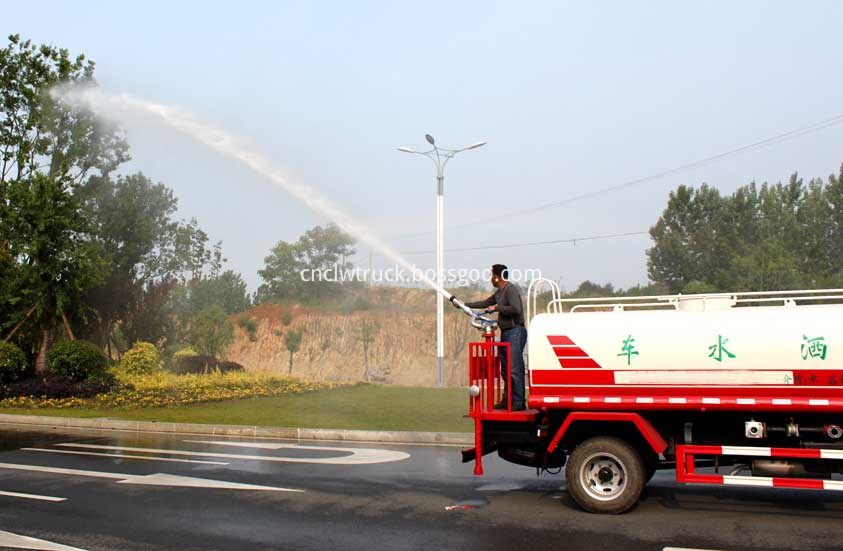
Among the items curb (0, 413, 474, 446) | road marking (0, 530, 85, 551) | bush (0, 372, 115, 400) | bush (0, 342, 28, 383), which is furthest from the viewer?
bush (0, 342, 28, 383)

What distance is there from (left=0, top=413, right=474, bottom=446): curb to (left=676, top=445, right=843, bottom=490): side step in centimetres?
605

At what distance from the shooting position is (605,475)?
7.95 meters

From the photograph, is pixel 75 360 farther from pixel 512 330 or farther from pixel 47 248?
pixel 512 330

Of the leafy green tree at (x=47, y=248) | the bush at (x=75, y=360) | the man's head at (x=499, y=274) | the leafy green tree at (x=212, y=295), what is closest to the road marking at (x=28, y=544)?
the man's head at (x=499, y=274)

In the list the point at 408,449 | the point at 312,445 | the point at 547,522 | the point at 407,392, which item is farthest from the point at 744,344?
the point at 407,392

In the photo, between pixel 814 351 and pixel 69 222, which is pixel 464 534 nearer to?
Result: pixel 814 351

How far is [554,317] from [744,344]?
1.90m

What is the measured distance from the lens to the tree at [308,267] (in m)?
47.3

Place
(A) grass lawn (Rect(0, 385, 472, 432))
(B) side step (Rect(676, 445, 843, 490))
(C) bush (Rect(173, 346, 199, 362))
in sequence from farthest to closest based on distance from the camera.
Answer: (C) bush (Rect(173, 346, 199, 362))
(A) grass lawn (Rect(0, 385, 472, 432))
(B) side step (Rect(676, 445, 843, 490))

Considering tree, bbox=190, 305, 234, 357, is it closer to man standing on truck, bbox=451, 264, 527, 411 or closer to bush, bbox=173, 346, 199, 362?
bush, bbox=173, 346, 199, 362

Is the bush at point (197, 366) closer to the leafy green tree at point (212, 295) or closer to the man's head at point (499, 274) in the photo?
the leafy green tree at point (212, 295)

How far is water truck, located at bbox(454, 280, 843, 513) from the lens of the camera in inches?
286

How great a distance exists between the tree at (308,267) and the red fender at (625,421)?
125 ft

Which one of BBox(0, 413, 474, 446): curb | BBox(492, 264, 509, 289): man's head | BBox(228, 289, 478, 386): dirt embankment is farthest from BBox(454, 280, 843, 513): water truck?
BBox(228, 289, 478, 386): dirt embankment
